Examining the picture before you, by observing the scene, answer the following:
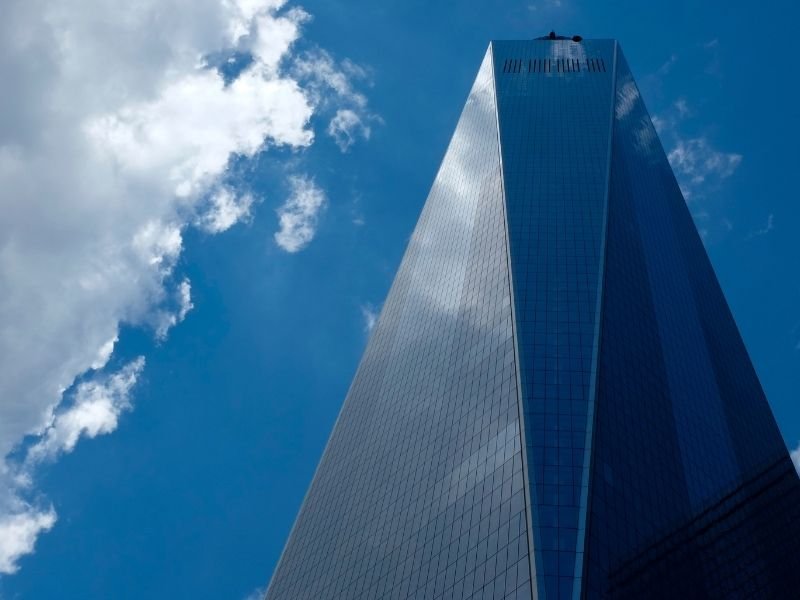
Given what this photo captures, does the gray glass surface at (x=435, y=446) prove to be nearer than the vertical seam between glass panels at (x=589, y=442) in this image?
No

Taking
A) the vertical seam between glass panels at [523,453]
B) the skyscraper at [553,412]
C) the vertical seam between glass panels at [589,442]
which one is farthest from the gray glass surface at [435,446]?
the vertical seam between glass panels at [589,442]

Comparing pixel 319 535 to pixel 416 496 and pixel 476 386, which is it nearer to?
pixel 416 496

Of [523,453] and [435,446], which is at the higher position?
[435,446]

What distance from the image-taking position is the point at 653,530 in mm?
59156

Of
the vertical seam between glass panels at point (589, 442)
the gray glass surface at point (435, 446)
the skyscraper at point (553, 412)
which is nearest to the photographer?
the vertical seam between glass panels at point (589, 442)

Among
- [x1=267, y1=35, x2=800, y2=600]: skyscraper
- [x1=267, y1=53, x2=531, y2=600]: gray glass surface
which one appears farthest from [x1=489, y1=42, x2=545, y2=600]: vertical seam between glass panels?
[x1=267, y1=53, x2=531, y2=600]: gray glass surface

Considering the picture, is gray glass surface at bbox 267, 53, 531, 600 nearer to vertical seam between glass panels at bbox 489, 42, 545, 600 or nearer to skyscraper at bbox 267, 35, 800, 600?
skyscraper at bbox 267, 35, 800, 600

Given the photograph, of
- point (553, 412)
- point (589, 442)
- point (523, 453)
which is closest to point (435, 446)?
point (553, 412)

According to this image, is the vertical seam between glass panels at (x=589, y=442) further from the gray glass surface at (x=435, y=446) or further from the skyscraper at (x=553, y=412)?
the gray glass surface at (x=435, y=446)

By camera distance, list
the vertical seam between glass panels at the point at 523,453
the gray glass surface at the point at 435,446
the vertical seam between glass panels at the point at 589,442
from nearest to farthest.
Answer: the vertical seam between glass panels at the point at 523,453
the vertical seam between glass panels at the point at 589,442
the gray glass surface at the point at 435,446

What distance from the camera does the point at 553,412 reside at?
209 ft

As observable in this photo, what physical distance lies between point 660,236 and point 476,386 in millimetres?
42964

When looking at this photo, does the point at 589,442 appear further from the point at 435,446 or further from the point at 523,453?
the point at 435,446

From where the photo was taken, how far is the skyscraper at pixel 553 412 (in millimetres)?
57312
